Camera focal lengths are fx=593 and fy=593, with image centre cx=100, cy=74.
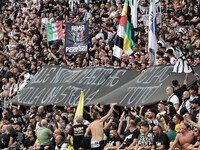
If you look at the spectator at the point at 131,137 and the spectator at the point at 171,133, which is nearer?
the spectator at the point at 171,133

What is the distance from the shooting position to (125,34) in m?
19.1

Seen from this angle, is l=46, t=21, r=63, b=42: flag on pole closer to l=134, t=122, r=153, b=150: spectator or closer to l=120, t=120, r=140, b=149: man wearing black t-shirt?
l=120, t=120, r=140, b=149: man wearing black t-shirt

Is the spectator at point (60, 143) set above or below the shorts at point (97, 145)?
below

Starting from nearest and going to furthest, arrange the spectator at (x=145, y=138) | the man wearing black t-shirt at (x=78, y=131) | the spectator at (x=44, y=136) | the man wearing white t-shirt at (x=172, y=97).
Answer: the spectator at (x=145, y=138)
the man wearing white t-shirt at (x=172, y=97)
the man wearing black t-shirt at (x=78, y=131)
the spectator at (x=44, y=136)

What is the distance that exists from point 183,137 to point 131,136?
71.3 inches

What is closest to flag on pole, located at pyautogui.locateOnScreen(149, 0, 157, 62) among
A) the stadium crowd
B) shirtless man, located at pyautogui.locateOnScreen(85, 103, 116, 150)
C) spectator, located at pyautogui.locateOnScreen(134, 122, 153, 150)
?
the stadium crowd

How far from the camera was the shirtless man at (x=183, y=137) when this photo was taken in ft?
40.0

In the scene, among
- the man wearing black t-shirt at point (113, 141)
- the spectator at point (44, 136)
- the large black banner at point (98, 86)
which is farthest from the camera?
the spectator at point (44, 136)

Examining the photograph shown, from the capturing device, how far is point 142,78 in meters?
16.8

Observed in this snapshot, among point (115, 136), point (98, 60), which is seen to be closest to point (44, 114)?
point (98, 60)

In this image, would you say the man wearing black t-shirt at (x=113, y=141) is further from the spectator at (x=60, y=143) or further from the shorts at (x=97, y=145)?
the spectator at (x=60, y=143)

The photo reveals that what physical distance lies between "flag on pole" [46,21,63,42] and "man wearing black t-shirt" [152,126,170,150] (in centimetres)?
1118

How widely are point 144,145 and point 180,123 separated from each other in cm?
98

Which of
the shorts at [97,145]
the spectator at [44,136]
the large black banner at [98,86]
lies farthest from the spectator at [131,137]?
the spectator at [44,136]
